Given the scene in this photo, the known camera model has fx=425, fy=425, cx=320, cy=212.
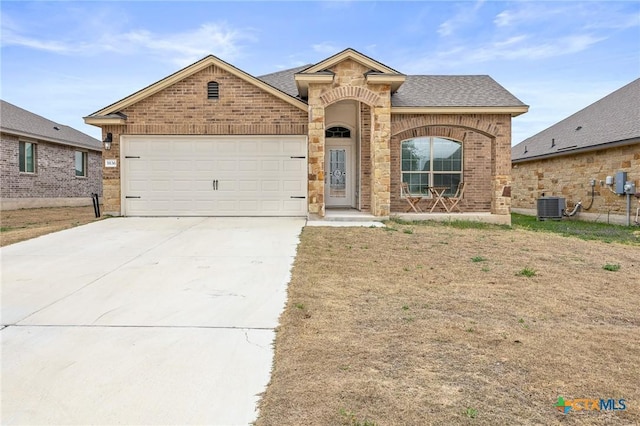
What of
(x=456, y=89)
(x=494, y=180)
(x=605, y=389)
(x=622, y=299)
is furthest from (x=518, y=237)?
(x=605, y=389)

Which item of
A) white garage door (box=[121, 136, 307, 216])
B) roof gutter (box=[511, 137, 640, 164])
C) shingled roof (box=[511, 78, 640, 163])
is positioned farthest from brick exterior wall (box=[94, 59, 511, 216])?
shingled roof (box=[511, 78, 640, 163])

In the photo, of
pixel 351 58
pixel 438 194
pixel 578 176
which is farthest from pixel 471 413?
pixel 578 176

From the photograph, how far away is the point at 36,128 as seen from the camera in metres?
20.1

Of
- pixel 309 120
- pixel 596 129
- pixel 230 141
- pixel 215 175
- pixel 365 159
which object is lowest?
pixel 215 175

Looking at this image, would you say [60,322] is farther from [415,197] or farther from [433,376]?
[415,197]

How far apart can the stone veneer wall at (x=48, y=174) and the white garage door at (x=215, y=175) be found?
9019mm

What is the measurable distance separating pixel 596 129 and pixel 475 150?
6.30 m

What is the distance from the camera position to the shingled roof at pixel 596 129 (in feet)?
48.5

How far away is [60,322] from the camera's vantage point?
4.44 m

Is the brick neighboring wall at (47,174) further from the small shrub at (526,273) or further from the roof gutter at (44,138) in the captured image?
the small shrub at (526,273)

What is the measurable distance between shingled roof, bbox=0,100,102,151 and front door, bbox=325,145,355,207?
13.6m

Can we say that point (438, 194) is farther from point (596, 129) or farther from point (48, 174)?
point (48, 174)

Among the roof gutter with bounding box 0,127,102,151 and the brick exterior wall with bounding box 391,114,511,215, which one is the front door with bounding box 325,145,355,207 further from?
the roof gutter with bounding box 0,127,102,151

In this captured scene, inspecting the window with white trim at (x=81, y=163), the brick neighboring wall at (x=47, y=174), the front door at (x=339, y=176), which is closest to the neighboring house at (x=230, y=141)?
the front door at (x=339, y=176)
